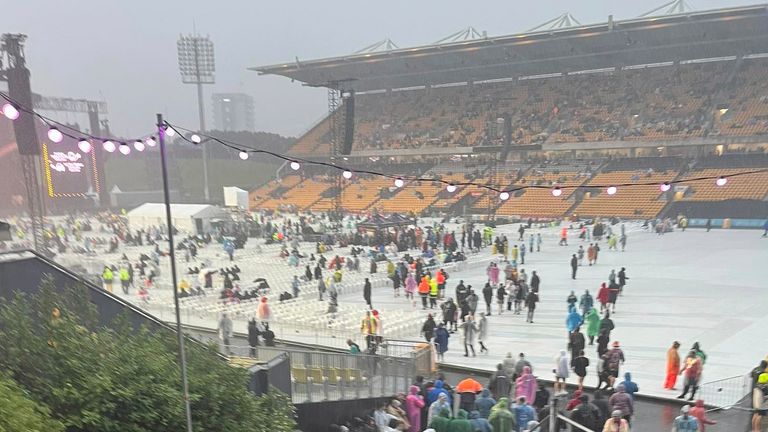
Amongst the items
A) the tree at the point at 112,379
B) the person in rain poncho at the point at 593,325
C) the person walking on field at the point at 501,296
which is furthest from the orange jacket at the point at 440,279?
the tree at the point at 112,379

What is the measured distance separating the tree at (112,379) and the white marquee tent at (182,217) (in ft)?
80.9

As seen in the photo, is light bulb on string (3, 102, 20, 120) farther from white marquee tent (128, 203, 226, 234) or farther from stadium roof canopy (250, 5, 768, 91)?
stadium roof canopy (250, 5, 768, 91)

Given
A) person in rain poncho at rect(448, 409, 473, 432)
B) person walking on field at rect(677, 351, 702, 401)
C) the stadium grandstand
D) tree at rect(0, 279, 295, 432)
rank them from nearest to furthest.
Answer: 1. tree at rect(0, 279, 295, 432)
2. person in rain poncho at rect(448, 409, 473, 432)
3. person walking on field at rect(677, 351, 702, 401)
4. the stadium grandstand

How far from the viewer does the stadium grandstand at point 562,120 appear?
34031 mm

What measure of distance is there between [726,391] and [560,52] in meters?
38.8

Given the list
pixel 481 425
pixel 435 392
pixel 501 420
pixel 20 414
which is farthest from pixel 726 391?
pixel 20 414

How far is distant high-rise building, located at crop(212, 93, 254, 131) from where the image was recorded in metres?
56.2

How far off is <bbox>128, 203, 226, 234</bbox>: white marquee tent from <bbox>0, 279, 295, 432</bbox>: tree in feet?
80.9

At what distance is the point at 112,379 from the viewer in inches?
137

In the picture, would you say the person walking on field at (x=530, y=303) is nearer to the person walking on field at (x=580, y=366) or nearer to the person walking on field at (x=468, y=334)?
the person walking on field at (x=468, y=334)

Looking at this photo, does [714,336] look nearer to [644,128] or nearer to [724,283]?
[724,283]

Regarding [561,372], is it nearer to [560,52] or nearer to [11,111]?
[11,111]

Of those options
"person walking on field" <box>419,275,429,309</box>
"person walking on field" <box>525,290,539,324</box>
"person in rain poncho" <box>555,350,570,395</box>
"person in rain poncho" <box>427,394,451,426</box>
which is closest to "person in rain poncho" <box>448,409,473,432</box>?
"person in rain poncho" <box>427,394,451,426</box>

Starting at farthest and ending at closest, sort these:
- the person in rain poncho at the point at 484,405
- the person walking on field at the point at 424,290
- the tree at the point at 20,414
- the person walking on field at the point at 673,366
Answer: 1. the person walking on field at the point at 424,290
2. the person walking on field at the point at 673,366
3. the person in rain poncho at the point at 484,405
4. the tree at the point at 20,414
